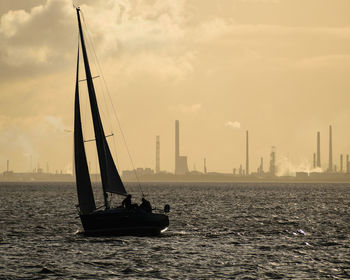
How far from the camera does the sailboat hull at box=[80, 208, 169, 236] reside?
38.1 meters

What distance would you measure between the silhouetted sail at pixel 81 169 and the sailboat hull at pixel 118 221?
73 centimetres

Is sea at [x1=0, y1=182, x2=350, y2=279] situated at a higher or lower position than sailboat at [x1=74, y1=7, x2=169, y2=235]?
lower

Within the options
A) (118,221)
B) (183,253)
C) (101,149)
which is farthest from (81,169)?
(183,253)

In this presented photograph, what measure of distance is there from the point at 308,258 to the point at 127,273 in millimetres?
9629

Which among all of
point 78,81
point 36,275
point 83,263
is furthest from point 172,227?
point 36,275

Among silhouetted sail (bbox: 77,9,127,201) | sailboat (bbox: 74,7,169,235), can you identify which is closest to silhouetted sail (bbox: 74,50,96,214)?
sailboat (bbox: 74,7,169,235)

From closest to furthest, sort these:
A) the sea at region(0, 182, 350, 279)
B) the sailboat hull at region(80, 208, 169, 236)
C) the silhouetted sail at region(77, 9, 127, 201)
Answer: the sea at region(0, 182, 350, 279)
the sailboat hull at region(80, 208, 169, 236)
the silhouetted sail at region(77, 9, 127, 201)

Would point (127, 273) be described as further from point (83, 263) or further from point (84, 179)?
point (84, 179)

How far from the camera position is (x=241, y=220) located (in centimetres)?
5650

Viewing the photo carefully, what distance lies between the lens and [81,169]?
39312 millimetres

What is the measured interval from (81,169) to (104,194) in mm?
2436

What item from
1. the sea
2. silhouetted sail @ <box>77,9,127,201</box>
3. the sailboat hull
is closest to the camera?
the sea

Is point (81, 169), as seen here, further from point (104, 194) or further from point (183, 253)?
point (183, 253)

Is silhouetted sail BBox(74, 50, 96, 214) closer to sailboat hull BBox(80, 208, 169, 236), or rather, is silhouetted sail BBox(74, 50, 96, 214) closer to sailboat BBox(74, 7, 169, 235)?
sailboat BBox(74, 7, 169, 235)
